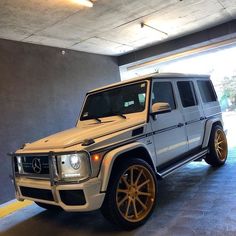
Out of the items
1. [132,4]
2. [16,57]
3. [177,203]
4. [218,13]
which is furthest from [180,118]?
[16,57]

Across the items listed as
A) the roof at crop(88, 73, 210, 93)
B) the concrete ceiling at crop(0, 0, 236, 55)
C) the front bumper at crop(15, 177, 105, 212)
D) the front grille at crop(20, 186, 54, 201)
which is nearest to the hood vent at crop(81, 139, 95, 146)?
the front bumper at crop(15, 177, 105, 212)

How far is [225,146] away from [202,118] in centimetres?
106

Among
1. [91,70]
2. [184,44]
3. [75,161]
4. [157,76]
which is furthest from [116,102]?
[184,44]

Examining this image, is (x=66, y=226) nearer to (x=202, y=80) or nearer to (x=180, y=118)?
(x=180, y=118)

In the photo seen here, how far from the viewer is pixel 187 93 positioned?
4.68m

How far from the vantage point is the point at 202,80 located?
530 cm

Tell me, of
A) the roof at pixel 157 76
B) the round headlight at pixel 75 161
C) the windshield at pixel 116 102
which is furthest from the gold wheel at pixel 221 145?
the round headlight at pixel 75 161

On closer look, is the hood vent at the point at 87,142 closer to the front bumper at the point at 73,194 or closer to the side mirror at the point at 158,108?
the front bumper at the point at 73,194

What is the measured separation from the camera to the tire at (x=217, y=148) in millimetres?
5012

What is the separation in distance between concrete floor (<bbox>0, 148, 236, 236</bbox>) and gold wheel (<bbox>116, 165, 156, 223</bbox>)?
0.51 feet

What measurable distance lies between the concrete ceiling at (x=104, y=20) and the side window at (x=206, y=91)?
1.49m

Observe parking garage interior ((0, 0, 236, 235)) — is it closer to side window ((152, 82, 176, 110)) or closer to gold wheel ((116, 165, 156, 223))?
gold wheel ((116, 165, 156, 223))

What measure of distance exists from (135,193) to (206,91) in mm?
2879

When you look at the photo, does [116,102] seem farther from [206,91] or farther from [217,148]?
[217,148]
